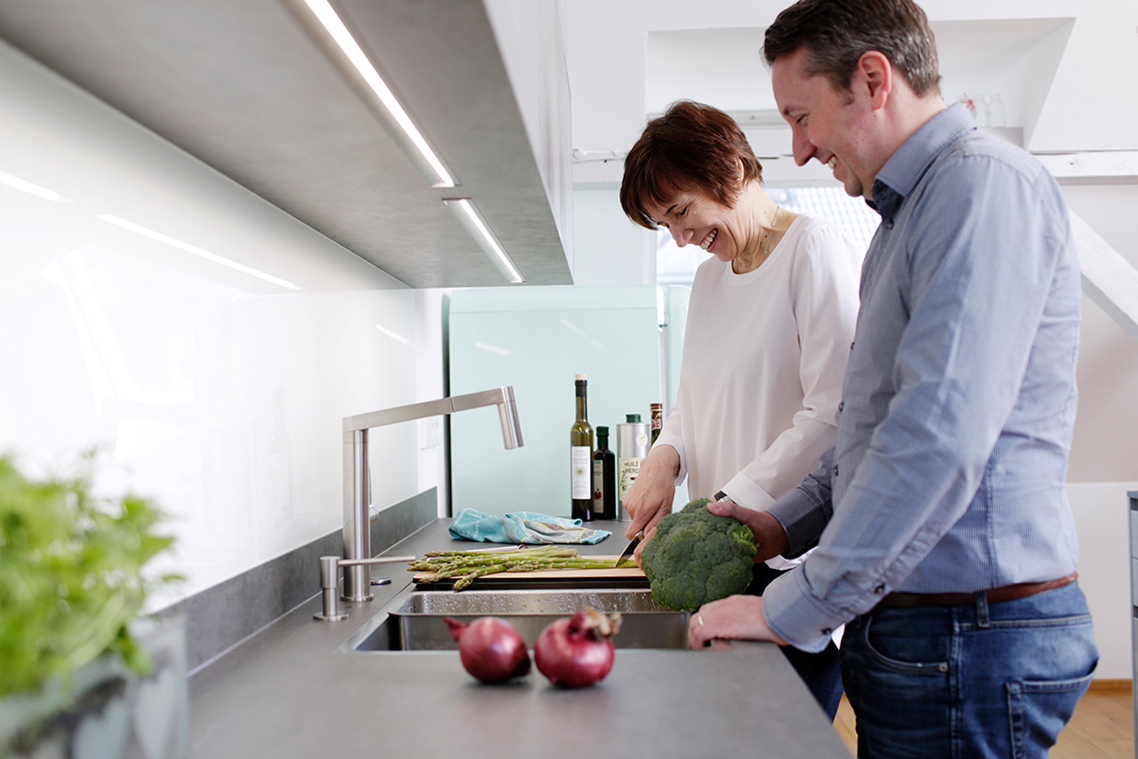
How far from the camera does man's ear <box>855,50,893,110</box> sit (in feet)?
3.08

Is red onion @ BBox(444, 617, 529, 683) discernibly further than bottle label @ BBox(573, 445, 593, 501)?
No

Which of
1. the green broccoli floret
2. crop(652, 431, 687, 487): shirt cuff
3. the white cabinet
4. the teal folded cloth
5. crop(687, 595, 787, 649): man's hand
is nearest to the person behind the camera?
crop(687, 595, 787, 649): man's hand

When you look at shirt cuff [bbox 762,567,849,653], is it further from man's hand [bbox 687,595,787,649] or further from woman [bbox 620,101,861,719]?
woman [bbox 620,101,861,719]

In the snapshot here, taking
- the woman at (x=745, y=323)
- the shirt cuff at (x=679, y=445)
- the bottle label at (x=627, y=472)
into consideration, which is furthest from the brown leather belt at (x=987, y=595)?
the bottle label at (x=627, y=472)

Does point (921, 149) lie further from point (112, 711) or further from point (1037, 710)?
point (112, 711)

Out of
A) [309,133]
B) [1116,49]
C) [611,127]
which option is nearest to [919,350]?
[309,133]

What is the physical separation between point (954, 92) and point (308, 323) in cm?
325

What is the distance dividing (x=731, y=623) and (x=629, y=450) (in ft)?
4.24

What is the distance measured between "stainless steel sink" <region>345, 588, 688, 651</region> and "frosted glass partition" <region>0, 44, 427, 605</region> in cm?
21

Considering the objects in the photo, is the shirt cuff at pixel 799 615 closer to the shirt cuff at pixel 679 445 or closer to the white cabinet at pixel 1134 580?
the shirt cuff at pixel 679 445

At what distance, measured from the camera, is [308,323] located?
4.59 feet

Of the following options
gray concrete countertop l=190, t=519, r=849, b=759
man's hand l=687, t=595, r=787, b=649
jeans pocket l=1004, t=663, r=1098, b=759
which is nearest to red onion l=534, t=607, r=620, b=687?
gray concrete countertop l=190, t=519, r=849, b=759

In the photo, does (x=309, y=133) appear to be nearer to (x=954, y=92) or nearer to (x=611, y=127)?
(x=611, y=127)

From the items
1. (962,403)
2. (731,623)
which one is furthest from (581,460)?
(962,403)
